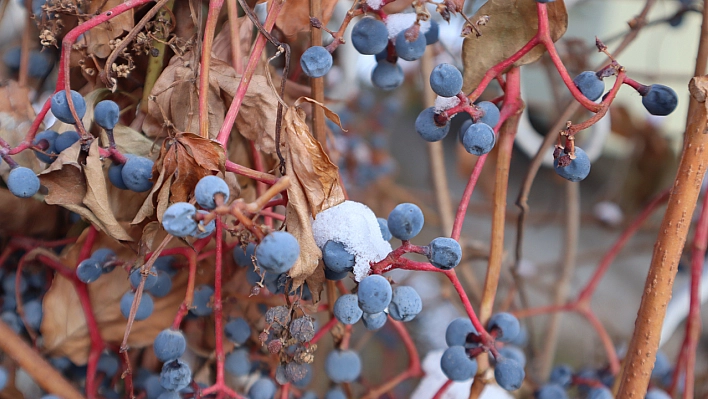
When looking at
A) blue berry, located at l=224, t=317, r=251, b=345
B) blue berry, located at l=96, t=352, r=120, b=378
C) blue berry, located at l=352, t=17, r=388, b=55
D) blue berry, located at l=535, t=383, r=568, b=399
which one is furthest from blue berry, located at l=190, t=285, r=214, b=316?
blue berry, located at l=535, t=383, r=568, b=399

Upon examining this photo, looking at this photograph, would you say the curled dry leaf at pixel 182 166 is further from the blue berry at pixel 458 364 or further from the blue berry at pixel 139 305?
the blue berry at pixel 458 364

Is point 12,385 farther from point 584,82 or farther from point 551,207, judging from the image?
point 551,207

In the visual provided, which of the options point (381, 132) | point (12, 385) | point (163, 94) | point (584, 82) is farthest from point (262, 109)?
point (381, 132)

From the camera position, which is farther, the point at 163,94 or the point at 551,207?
the point at 551,207

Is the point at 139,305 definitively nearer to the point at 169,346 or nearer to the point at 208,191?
the point at 169,346

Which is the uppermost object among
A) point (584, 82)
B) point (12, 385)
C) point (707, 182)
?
point (584, 82)

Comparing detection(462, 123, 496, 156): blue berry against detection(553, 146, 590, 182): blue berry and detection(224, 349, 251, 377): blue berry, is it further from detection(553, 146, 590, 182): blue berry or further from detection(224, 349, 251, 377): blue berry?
detection(224, 349, 251, 377): blue berry
